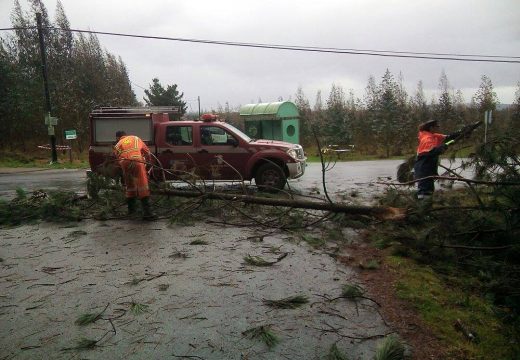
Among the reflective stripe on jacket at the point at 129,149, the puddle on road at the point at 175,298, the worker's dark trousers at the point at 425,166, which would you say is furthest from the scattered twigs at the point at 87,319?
the worker's dark trousers at the point at 425,166

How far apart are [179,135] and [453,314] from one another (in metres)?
7.36

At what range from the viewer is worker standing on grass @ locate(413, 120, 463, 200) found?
670 cm

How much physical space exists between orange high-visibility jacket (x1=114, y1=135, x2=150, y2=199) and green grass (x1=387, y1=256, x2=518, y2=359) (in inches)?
178

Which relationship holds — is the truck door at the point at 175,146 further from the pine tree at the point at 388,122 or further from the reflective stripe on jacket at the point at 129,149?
the pine tree at the point at 388,122

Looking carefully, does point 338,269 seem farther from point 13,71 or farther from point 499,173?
→ point 13,71

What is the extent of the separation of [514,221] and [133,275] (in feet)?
14.7

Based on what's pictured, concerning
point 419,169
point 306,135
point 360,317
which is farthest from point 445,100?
point 360,317

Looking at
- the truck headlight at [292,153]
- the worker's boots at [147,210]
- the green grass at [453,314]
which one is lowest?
the green grass at [453,314]

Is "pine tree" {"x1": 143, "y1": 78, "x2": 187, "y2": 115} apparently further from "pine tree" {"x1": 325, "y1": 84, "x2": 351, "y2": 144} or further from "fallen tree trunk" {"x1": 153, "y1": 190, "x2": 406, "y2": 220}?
"fallen tree trunk" {"x1": 153, "y1": 190, "x2": 406, "y2": 220}

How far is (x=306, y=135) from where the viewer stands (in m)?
28.0

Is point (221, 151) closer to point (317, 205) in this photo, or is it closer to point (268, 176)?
point (268, 176)

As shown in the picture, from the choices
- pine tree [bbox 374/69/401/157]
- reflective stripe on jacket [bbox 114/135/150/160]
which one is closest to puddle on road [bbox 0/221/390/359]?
reflective stripe on jacket [bbox 114/135/150/160]

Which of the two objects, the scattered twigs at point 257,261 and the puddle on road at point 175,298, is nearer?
the puddle on road at point 175,298

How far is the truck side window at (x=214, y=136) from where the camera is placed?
9.21 metres
